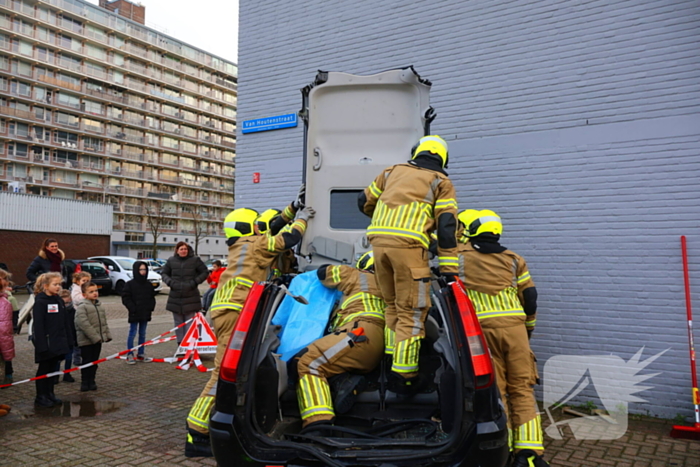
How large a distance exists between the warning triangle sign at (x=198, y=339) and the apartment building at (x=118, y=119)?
48.2m

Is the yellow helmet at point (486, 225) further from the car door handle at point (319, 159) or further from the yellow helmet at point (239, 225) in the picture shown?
the car door handle at point (319, 159)

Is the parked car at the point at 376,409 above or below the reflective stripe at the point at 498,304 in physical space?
below

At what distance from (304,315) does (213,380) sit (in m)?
0.84

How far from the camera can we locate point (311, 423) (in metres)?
3.21

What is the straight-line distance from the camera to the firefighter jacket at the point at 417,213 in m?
3.47

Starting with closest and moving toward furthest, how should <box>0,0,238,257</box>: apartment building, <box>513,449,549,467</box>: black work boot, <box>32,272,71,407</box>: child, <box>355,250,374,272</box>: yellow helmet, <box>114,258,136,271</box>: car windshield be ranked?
<box>513,449,549,467</box>: black work boot < <box>355,250,374,272</box>: yellow helmet < <box>32,272,71,407</box>: child < <box>114,258,136,271</box>: car windshield < <box>0,0,238,257</box>: apartment building

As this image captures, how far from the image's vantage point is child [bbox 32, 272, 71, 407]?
221 inches

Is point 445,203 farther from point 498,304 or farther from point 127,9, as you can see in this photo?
point 127,9

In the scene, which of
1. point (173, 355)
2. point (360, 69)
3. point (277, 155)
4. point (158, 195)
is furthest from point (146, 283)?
point (158, 195)

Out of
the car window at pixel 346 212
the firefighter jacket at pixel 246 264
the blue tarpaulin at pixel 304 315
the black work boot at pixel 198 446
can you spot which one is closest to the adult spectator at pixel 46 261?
the car window at pixel 346 212

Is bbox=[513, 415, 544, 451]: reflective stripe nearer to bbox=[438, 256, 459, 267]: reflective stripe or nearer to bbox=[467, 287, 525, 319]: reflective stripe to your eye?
bbox=[467, 287, 525, 319]: reflective stripe

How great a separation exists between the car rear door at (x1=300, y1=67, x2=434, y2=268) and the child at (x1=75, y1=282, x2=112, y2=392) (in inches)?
113

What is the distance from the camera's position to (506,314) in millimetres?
3990

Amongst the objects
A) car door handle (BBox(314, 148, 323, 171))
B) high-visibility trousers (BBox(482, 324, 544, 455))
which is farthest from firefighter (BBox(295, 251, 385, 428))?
car door handle (BBox(314, 148, 323, 171))
